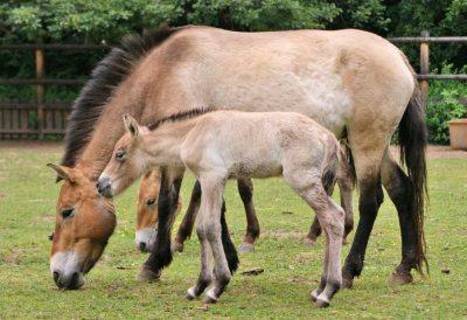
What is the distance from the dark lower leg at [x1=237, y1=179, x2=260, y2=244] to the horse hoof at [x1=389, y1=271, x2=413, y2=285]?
2.28 m

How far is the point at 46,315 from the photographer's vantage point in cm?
719

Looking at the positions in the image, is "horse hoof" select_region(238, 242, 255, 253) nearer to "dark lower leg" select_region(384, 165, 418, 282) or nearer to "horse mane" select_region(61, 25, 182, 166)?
"dark lower leg" select_region(384, 165, 418, 282)

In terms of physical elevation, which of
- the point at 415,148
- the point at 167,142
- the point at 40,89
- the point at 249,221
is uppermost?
the point at 167,142

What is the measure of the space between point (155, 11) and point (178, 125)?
1208 centimetres

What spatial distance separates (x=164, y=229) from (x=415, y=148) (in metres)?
2.11

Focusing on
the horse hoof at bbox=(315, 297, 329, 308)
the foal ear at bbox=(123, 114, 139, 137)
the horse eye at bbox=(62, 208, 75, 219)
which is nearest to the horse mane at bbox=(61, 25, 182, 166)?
the horse eye at bbox=(62, 208, 75, 219)

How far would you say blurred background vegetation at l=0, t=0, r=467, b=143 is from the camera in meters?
19.7

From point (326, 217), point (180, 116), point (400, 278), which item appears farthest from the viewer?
point (400, 278)

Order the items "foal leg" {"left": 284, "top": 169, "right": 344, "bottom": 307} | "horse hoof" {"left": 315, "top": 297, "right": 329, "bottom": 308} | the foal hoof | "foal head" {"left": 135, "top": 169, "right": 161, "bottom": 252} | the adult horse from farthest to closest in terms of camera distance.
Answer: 1. "foal head" {"left": 135, "top": 169, "right": 161, "bottom": 252}
2. the foal hoof
3. the adult horse
4. "horse hoof" {"left": 315, "top": 297, "right": 329, "bottom": 308}
5. "foal leg" {"left": 284, "top": 169, "right": 344, "bottom": 307}

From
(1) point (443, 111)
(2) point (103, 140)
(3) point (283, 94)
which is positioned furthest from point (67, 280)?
(1) point (443, 111)

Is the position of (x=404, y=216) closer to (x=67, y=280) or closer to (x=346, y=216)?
(x=346, y=216)

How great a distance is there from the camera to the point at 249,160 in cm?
734

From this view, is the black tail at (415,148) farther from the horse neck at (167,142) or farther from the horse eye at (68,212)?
the horse eye at (68,212)

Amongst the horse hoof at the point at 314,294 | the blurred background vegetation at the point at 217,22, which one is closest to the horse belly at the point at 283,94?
the horse hoof at the point at 314,294
